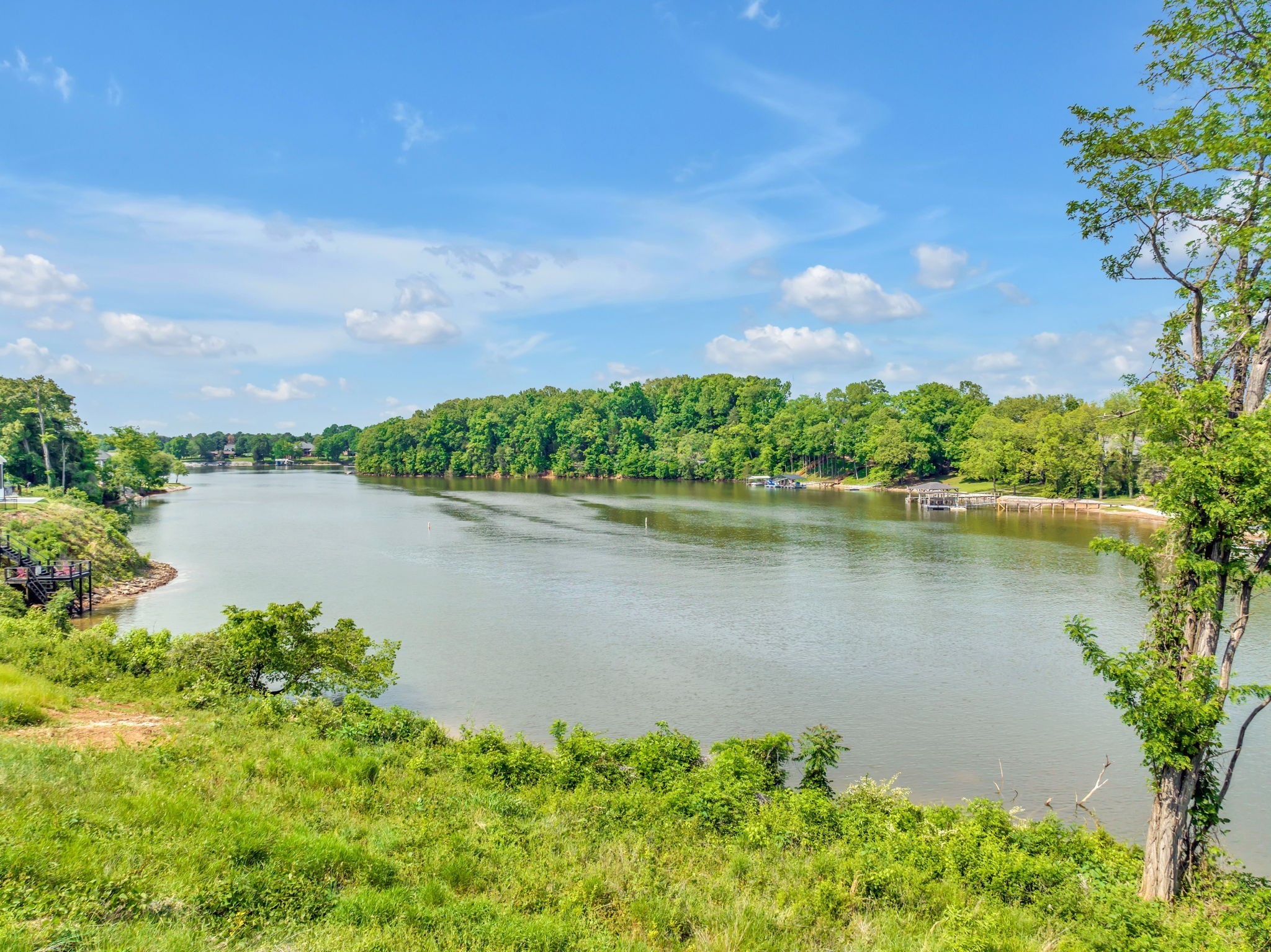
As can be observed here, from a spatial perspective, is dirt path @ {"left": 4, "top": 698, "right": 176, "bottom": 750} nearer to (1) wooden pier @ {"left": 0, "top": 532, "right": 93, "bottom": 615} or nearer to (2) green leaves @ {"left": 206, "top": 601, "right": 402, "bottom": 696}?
(2) green leaves @ {"left": 206, "top": 601, "right": 402, "bottom": 696}

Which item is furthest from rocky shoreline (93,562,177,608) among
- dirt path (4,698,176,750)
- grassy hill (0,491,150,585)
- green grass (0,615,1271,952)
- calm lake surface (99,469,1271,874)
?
green grass (0,615,1271,952)

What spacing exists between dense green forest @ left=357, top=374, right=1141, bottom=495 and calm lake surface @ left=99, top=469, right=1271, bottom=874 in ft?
64.8

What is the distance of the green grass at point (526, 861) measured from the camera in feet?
19.9

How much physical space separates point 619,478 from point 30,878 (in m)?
119

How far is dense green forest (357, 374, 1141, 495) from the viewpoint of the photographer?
2928 inches

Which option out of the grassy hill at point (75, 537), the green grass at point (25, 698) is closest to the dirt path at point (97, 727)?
the green grass at point (25, 698)

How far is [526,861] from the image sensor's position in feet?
26.5

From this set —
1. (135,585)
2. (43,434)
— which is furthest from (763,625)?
(43,434)

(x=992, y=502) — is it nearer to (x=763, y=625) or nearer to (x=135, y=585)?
(x=763, y=625)

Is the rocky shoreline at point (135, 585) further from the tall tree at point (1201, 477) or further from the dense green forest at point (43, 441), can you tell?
the tall tree at point (1201, 477)

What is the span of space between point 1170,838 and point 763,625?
17.5 meters

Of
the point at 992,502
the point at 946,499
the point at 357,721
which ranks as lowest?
the point at 357,721

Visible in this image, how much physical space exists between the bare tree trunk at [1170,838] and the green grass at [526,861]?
0.23 metres

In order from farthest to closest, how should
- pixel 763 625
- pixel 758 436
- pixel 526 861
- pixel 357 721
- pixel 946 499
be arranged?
1. pixel 758 436
2. pixel 946 499
3. pixel 763 625
4. pixel 357 721
5. pixel 526 861
